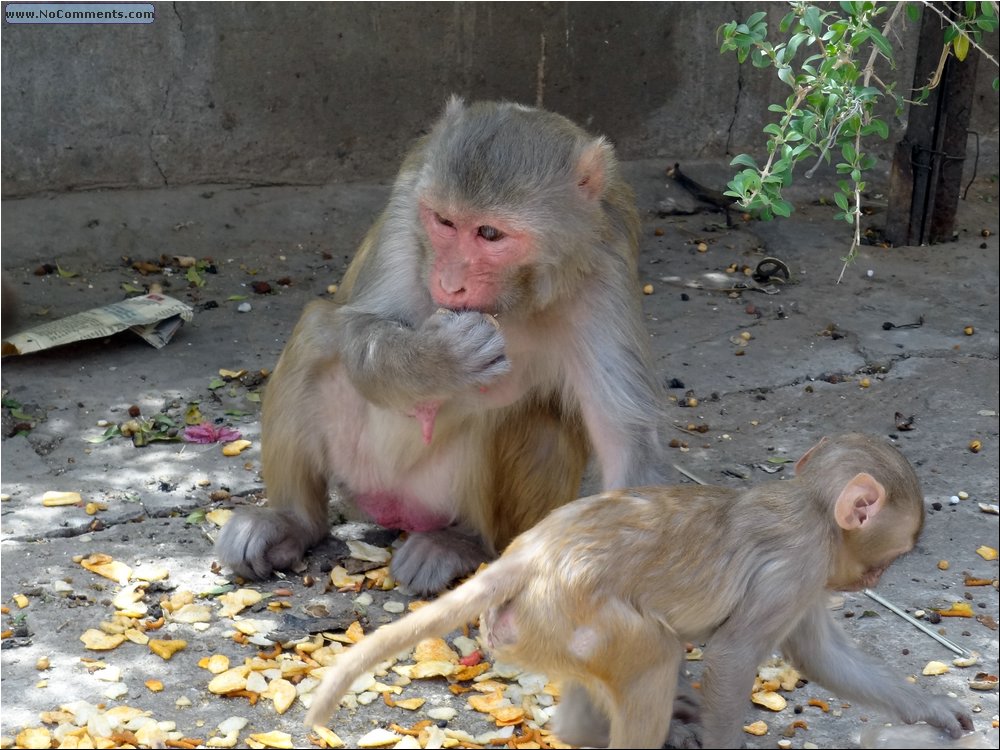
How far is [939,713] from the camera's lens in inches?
137

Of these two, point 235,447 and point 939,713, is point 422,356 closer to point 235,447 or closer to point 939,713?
point 939,713

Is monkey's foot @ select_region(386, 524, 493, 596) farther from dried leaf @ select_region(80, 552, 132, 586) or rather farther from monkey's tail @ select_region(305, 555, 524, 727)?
monkey's tail @ select_region(305, 555, 524, 727)

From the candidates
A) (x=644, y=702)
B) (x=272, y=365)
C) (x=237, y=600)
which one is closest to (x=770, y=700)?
(x=644, y=702)

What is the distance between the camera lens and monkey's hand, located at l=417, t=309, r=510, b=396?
12.7 ft

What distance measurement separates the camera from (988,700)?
3.94 metres

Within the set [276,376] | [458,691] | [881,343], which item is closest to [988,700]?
[458,691]

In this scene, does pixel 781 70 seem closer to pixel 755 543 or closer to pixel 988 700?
pixel 755 543

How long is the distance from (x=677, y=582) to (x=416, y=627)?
69 cm

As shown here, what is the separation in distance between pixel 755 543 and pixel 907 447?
2.72m

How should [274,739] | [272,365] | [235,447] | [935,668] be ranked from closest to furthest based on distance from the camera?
[274,739], [935,668], [235,447], [272,365]

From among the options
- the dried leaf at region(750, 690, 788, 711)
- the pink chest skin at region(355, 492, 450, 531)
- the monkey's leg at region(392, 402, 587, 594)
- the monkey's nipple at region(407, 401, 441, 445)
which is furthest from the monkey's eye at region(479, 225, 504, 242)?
the dried leaf at region(750, 690, 788, 711)

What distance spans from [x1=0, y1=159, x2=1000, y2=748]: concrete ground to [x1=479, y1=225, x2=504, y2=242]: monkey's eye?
1.37 meters

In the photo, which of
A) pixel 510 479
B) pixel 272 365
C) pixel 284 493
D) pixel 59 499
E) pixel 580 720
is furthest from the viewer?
pixel 272 365

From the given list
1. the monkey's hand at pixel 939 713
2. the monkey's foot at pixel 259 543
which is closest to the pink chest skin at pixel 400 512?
the monkey's foot at pixel 259 543
